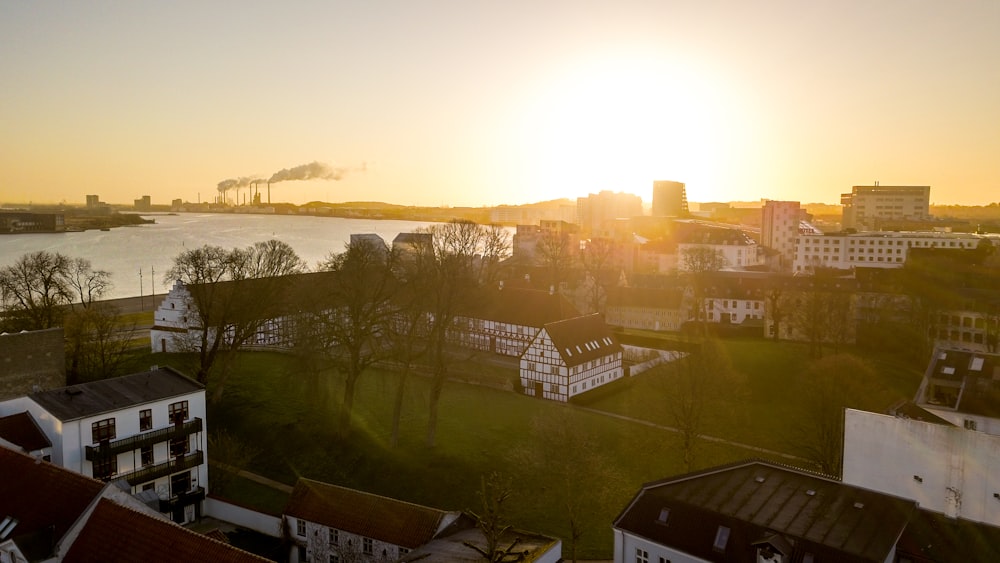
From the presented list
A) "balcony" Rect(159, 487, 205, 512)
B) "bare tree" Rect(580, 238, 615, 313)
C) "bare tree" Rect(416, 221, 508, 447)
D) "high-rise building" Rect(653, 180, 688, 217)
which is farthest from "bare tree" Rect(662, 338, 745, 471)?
"high-rise building" Rect(653, 180, 688, 217)

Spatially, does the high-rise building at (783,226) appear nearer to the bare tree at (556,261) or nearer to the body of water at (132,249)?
the bare tree at (556,261)

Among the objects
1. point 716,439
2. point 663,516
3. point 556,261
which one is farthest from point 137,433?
point 556,261

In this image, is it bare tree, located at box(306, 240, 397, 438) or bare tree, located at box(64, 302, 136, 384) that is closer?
bare tree, located at box(306, 240, 397, 438)

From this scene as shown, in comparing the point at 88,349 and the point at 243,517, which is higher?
the point at 88,349

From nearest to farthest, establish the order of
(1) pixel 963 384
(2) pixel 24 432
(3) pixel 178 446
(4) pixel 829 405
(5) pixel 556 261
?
(2) pixel 24 432
(3) pixel 178 446
(4) pixel 829 405
(1) pixel 963 384
(5) pixel 556 261

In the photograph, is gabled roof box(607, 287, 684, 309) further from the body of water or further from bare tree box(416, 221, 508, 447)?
the body of water

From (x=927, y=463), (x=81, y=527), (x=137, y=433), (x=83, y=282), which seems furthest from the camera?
(x=83, y=282)

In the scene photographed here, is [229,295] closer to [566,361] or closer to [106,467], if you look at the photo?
[106,467]
